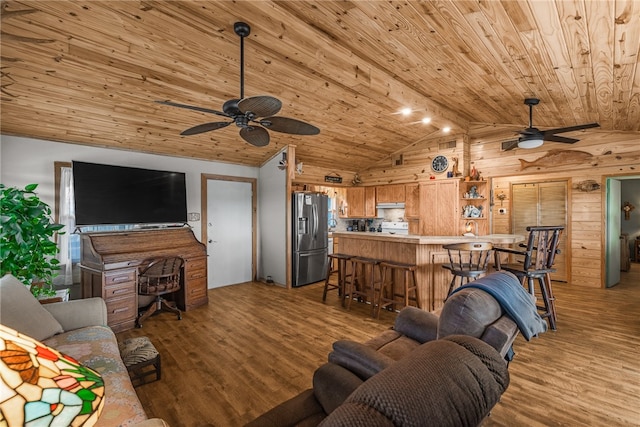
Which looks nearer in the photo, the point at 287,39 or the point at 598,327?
the point at 287,39

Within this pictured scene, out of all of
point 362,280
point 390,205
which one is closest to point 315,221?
point 362,280

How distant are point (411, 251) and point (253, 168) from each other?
358 cm

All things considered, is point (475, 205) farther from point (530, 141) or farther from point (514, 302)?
point (514, 302)

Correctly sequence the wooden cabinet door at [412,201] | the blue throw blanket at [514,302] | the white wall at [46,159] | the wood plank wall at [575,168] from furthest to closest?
1. the wooden cabinet door at [412,201]
2. the wood plank wall at [575,168]
3. the white wall at [46,159]
4. the blue throw blanket at [514,302]

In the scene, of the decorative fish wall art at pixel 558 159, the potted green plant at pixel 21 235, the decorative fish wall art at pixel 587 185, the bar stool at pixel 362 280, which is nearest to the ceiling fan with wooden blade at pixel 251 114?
the potted green plant at pixel 21 235

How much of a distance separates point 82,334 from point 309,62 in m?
3.18

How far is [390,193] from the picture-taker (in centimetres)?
664

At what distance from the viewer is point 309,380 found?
2438 millimetres

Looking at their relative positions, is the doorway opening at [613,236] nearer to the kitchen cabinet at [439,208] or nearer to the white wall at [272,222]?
the kitchen cabinet at [439,208]

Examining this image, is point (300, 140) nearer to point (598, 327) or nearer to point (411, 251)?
point (411, 251)

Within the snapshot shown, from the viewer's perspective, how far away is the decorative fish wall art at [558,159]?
4930 mm

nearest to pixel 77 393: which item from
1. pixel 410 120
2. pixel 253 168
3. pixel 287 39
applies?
pixel 287 39

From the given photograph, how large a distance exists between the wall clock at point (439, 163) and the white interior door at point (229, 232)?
3.79 meters

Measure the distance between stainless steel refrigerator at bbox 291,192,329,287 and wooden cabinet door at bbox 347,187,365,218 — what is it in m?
1.47
